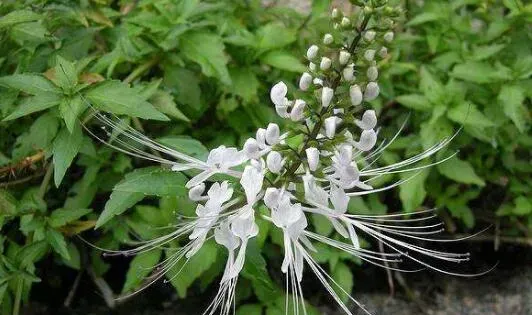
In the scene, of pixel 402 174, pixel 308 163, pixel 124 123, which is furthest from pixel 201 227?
pixel 402 174

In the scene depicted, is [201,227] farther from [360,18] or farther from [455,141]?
[455,141]

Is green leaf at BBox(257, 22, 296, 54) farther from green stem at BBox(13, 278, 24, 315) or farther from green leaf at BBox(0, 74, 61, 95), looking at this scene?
green stem at BBox(13, 278, 24, 315)

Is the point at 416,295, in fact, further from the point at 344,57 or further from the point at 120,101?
the point at 344,57

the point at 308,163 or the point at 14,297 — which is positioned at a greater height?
the point at 308,163

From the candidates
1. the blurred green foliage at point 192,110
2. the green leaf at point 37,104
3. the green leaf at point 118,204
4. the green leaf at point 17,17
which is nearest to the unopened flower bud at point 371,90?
the blurred green foliage at point 192,110

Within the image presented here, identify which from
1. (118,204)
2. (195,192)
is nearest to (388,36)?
(195,192)

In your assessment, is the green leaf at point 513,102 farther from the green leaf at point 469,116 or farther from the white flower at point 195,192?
the white flower at point 195,192

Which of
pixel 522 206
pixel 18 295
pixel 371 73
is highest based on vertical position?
pixel 371 73
